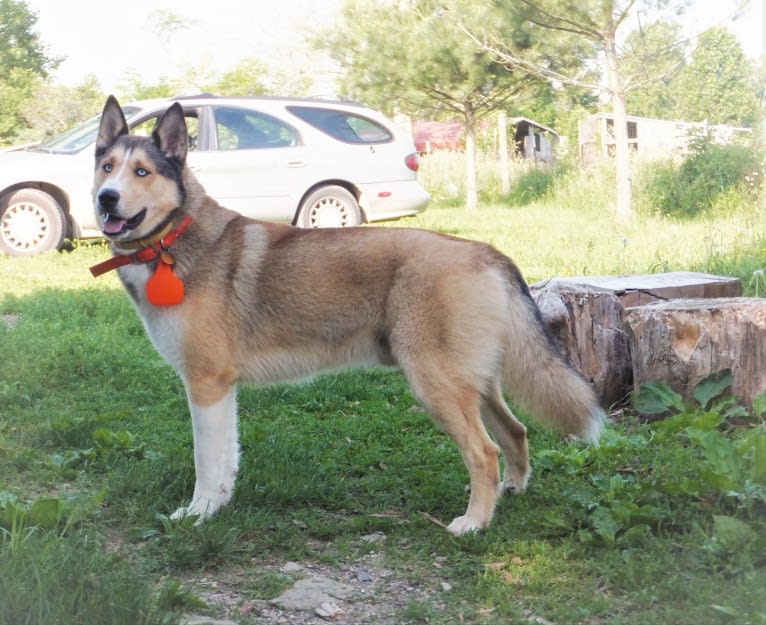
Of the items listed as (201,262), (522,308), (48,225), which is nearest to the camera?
(522,308)

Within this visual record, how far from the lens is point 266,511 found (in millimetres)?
4277

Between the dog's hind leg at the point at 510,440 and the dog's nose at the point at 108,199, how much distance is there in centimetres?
195

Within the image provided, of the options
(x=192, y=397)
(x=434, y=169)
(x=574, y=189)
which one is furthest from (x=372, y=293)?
(x=434, y=169)

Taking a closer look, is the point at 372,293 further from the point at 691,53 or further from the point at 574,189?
the point at 574,189

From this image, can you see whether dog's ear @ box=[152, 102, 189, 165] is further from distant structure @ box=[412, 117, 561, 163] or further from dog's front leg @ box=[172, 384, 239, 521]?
distant structure @ box=[412, 117, 561, 163]

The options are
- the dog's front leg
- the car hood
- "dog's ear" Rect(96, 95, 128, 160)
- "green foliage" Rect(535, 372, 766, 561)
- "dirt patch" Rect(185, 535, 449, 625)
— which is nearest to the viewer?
"dirt patch" Rect(185, 535, 449, 625)

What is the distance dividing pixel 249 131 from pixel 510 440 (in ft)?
29.4

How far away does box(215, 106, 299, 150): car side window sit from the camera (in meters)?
12.4

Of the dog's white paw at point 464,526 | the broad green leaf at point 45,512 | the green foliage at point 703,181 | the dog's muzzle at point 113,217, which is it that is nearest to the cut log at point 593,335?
the dog's white paw at point 464,526

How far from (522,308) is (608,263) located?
5.84m

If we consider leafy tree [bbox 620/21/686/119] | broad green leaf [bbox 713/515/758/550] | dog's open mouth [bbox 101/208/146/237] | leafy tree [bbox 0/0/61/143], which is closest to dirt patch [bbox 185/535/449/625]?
broad green leaf [bbox 713/515/758/550]

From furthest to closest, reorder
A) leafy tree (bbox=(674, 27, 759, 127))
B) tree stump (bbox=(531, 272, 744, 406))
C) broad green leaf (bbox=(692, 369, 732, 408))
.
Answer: leafy tree (bbox=(674, 27, 759, 127)) < tree stump (bbox=(531, 272, 744, 406)) < broad green leaf (bbox=(692, 369, 732, 408))

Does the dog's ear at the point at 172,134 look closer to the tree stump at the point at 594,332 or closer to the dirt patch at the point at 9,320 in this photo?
the tree stump at the point at 594,332

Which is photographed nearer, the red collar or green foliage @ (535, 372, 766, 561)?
green foliage @ (535, 372, 766, 561)
